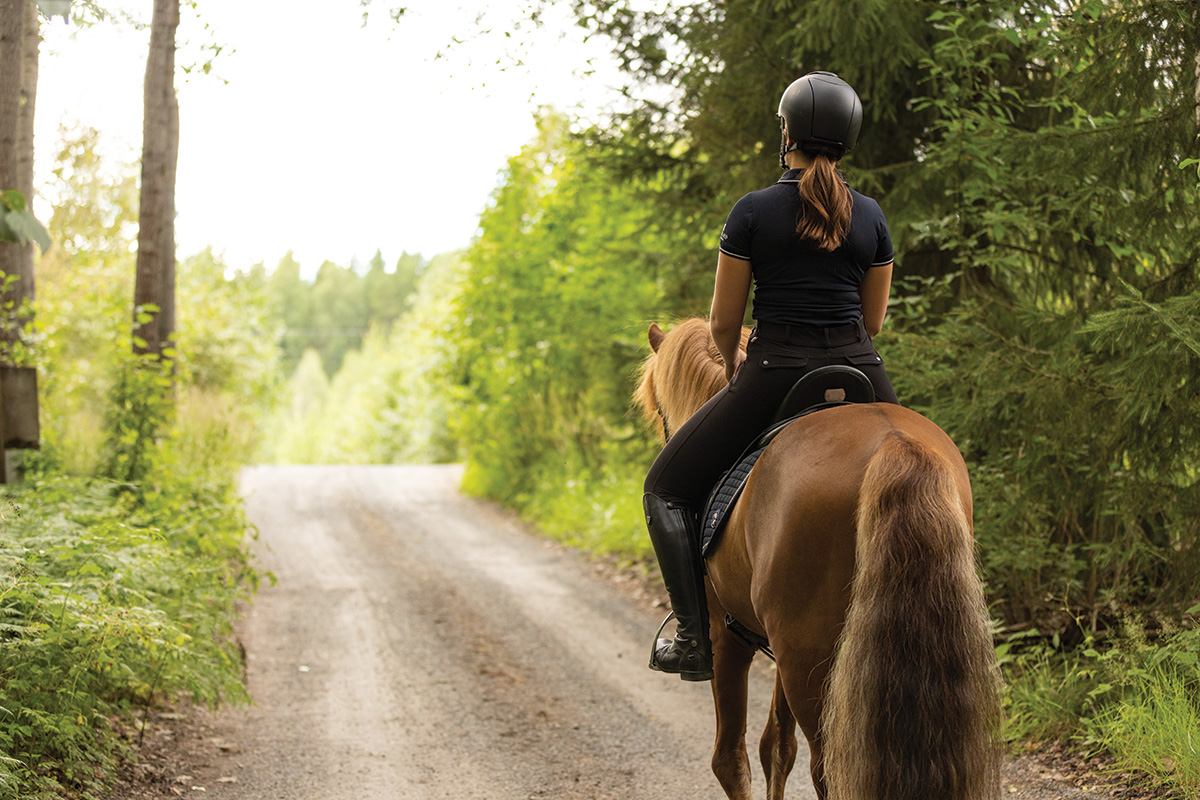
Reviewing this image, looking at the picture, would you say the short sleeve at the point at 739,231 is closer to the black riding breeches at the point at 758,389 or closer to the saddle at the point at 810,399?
the black riding breeches at the point at 758,389

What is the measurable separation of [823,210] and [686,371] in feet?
3.77

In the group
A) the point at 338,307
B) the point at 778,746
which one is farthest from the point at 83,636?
the point at 338,307

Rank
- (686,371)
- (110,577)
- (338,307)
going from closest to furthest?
(686,371)
(110,577)
(338,307)

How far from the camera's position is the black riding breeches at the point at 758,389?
309cm

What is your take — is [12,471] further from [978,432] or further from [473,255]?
[473,255]

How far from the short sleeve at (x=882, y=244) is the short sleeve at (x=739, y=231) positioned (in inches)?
18.6

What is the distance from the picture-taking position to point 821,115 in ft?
10.1

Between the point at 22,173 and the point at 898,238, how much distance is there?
9.21 metres

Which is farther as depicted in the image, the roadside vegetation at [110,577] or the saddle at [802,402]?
the roadside vegetation at [110,577]

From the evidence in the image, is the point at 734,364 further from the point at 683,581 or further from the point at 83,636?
the point at 83,636

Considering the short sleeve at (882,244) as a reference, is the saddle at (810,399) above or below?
below

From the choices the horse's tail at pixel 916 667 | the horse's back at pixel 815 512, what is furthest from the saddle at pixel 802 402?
the horse's tail at pixel 916 667

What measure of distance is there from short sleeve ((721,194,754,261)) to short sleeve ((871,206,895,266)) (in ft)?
1.55

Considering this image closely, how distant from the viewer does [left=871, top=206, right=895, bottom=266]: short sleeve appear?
126 inches
